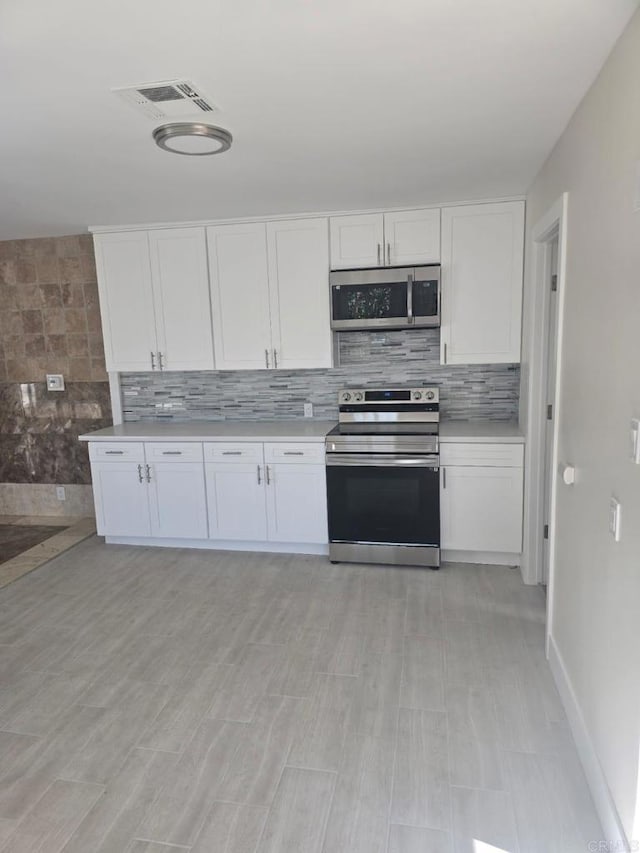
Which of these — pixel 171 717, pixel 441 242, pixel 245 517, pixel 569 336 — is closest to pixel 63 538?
pixel 245 517

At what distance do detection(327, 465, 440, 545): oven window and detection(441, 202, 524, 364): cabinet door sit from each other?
0.90m

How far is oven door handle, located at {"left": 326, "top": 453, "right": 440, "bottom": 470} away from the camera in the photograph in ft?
11.3

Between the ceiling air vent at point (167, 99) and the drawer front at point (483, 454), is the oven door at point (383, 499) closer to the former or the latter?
the drawer front at point (483, 454)

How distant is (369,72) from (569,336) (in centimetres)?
123

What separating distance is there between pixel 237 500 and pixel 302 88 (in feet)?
8.65

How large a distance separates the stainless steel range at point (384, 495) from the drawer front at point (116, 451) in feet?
4.64

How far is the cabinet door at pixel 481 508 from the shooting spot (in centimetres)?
341

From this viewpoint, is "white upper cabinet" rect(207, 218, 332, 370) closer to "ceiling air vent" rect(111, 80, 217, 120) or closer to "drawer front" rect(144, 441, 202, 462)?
"drawer front" rect(144, 441, 202, 462)

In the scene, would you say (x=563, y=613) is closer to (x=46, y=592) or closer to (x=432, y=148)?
(x=432, y=148)

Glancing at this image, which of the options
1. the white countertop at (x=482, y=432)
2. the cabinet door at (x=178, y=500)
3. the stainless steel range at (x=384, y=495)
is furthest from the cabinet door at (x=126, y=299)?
the white countertop at (x=482, y=432)

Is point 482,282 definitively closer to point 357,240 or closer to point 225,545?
point 357,240

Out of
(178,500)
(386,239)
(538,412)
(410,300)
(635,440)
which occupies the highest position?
(386,239)

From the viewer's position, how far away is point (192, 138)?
223cm

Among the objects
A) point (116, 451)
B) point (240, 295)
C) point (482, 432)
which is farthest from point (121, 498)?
point (482, 432)
